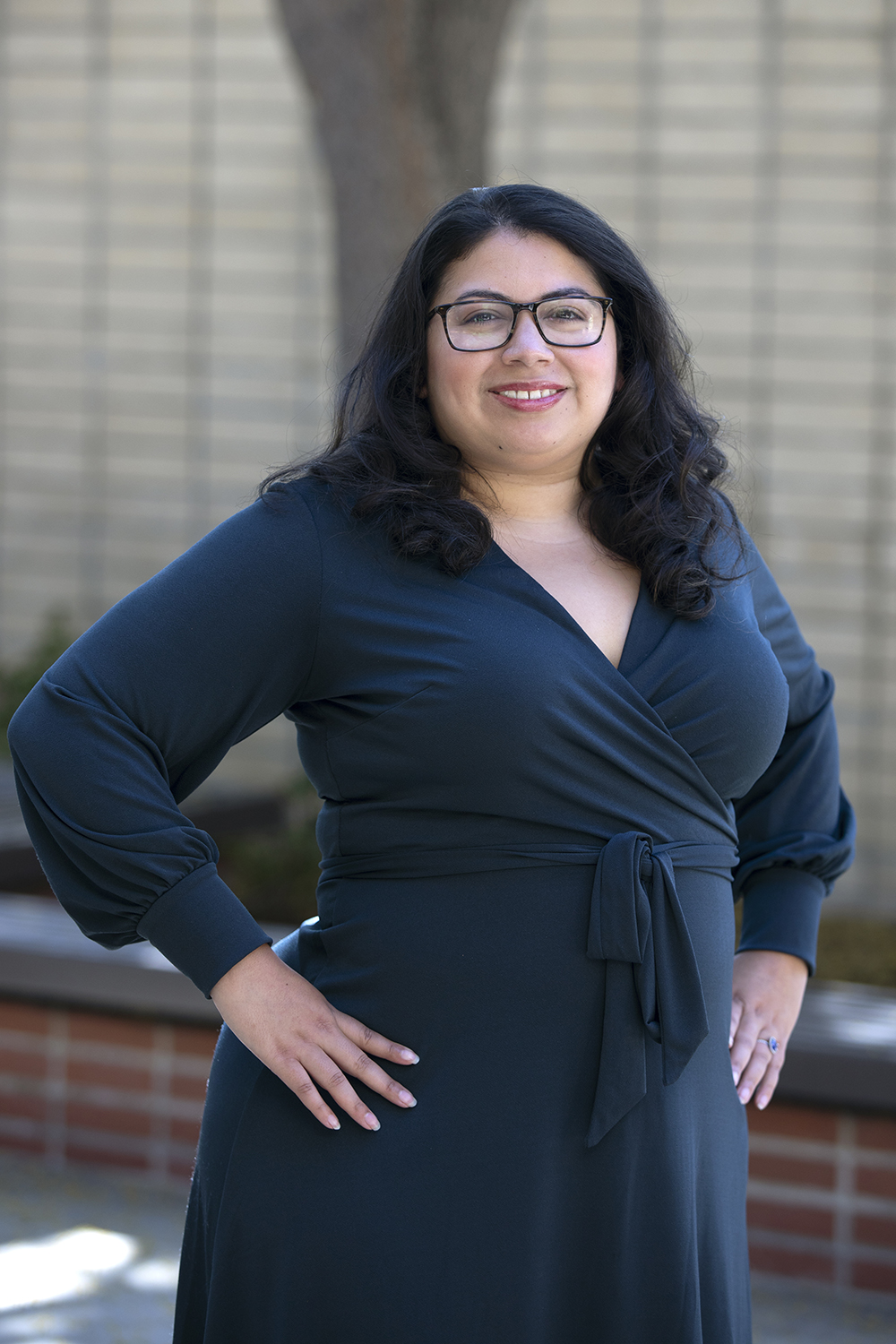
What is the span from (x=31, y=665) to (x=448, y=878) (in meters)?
4.46

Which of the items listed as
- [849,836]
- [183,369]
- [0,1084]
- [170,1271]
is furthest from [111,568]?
[849,836]

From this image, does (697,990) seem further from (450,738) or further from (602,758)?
(450,738)

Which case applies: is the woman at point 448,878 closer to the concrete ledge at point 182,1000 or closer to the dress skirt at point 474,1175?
the dress skirt at point 474,1175

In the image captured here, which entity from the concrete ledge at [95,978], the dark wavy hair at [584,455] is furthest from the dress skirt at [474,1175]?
the concrete ledge at [95,978]

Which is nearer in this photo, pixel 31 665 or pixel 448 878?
pixel 448 878

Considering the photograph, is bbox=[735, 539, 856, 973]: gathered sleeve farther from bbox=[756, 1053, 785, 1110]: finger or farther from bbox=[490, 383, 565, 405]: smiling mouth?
bbox=[490, 383, 565, 405]: smiling mouth

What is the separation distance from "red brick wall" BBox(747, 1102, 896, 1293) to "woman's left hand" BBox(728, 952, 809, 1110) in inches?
43.6

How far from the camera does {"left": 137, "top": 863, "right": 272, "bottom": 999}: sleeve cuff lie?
5.82 ft

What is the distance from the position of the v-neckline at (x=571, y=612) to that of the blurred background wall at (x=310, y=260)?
12.3ft

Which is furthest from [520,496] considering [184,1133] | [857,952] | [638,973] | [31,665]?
[31,665]

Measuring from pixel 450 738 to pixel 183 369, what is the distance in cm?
516

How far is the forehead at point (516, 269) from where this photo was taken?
1884 millimetres

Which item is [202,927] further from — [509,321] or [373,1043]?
[509,321]

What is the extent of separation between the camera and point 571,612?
188 centimetres
